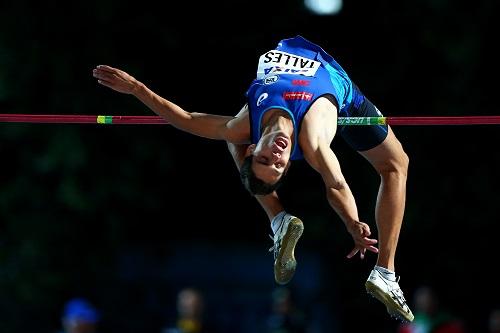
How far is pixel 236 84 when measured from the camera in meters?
14.2

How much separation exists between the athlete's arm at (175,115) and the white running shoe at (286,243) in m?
0.61

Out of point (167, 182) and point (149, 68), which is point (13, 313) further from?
point (149, 68)

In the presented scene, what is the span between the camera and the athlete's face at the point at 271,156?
25.9ft

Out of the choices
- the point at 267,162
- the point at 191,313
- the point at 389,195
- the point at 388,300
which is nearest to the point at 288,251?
the point at 267,162

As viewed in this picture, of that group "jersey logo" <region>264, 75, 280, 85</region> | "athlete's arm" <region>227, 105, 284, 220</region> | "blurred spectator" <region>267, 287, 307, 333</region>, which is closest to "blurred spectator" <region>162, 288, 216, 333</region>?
"blurred spectator" <region>267, 287, 307, 333</region>

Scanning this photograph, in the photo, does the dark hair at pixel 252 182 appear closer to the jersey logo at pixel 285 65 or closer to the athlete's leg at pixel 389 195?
the jersey logo at pixel 285 65

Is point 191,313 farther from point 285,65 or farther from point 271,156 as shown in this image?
point 271,156

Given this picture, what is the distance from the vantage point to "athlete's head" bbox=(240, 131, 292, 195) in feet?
25.9

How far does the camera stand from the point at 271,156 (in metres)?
7.92

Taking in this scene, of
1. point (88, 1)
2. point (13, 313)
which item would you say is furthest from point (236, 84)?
point (13, 313)

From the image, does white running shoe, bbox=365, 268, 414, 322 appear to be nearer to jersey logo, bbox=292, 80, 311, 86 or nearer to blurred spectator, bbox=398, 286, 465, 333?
jersey logo, bbox=292, 80, 311, 86

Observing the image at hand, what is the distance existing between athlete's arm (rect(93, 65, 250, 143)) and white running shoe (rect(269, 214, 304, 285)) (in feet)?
2.00

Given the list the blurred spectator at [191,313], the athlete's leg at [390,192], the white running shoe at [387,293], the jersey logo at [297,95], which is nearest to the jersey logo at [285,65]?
the jersey logo at [297,95]

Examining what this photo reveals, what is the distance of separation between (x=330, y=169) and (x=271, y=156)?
0.37 m
